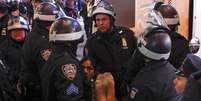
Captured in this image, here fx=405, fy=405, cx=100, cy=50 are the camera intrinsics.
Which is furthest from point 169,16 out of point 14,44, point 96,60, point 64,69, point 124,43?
point 14,44

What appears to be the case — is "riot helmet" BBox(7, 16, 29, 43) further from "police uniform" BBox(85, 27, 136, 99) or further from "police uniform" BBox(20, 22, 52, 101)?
"police uniform" BBox(85, 27, 136, 99)

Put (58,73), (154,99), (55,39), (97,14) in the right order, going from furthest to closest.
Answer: (97,14) < (55,39) < (58,73) < (154,99)

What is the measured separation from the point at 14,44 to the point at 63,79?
6.09 ft

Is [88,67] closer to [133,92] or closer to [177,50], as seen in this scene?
[177,50]

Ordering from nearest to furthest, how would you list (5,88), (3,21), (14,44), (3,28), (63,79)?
(63,79)
(5,88)
(14,44)
(3,28)
(3,21)

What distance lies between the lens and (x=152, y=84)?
9.53 feet

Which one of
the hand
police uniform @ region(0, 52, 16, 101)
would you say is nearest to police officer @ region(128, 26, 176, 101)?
the hand

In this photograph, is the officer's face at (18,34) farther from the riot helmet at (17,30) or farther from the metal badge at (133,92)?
the metal badge at (133,92)

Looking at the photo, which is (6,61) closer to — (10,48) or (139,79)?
(10,48)

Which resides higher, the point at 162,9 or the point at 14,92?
the point at 162,9

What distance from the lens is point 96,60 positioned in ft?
14.0

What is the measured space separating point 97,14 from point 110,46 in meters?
0.41

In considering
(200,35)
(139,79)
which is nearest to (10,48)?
(139,79)

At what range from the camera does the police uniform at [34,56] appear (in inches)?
155
